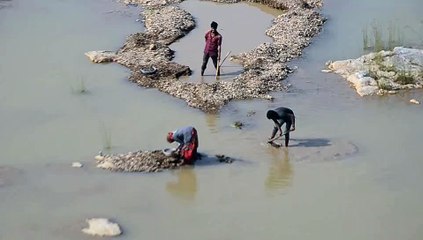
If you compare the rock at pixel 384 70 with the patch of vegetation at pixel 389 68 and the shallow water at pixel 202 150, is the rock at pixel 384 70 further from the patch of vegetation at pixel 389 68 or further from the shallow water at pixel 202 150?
the shallow water at pixel 202 150

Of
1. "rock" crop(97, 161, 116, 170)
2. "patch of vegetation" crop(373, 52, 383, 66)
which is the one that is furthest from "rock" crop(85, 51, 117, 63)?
"patch of vegetation" crop(373, 52, 383, 66)

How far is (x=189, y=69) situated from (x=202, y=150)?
3.90m

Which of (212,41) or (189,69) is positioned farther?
(189,69)

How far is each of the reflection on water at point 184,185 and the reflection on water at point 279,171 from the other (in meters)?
1.26

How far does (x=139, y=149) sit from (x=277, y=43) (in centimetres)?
632

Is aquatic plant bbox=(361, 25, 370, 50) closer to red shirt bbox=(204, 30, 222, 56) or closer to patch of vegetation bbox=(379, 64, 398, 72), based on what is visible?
patch of vegetation bbox=(379, 64, 398, 72)

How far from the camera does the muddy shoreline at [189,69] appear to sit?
15.2 metres

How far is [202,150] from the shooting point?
42.4 feet

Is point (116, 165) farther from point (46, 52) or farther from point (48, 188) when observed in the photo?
point (46, 52)

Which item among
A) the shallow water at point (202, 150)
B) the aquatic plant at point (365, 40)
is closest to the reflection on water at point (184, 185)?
the shallow water at point (202, 150)

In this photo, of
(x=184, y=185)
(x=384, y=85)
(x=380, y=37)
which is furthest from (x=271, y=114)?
(x=380, y=37)

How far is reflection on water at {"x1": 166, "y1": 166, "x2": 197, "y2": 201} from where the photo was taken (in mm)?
11688

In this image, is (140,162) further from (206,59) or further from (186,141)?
(206,59)

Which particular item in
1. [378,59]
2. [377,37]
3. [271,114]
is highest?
[271,114]
